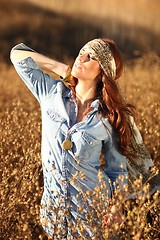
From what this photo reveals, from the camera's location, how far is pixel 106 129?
237 centimetres

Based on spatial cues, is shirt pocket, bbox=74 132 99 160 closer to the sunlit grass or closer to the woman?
the woman

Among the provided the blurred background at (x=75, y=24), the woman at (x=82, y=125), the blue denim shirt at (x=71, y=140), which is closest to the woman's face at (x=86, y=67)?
the woman at (x=82, y=125)

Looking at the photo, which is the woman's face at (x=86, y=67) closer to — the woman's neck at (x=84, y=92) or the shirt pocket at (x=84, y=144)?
the woman's neck at (x=84, y=92)

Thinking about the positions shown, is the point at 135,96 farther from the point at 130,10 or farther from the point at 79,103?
the point at 130,10

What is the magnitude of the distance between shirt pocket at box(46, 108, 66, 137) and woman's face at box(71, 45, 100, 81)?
0.22m

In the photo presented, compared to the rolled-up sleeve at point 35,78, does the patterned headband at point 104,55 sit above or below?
above

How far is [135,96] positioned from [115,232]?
10.1ft

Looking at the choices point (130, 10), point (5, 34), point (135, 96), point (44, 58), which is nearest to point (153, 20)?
point (130, 10)

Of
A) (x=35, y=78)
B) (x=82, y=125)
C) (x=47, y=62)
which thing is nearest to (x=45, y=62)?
(x=47, y=62)

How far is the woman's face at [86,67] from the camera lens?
237 cm

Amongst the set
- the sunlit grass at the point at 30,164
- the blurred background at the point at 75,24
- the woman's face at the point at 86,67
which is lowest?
the blurred background at the point at 75,24

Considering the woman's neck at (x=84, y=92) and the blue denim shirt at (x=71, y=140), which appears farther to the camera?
the woman's neck at (x=84, y=92)

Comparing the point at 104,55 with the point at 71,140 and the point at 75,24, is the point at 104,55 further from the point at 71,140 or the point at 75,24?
the point at 75,24

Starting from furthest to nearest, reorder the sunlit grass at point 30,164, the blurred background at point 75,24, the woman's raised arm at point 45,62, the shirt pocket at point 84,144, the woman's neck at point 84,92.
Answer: the blurred background at point 75,24
the woman's raised arm at point 45,62
the woman's neck at point 84,92
the shirt pocket at point 84,144
the sunlit grass at point 30,164
